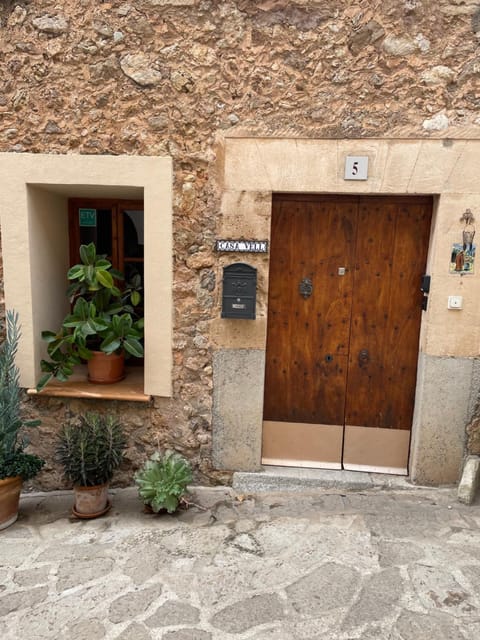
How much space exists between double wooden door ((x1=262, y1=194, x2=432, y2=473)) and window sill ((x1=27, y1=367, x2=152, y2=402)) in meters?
1.07

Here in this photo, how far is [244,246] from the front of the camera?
130 inches

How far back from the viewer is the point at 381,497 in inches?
133

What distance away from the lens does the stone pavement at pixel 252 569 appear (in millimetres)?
2223

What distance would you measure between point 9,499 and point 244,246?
96.0 inches

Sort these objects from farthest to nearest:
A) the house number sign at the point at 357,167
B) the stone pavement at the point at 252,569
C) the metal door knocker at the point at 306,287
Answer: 1. the metal door knocker at the point at 306,287
2. the house number sign at the point at 357,167
3. the stone pavement at the point at 252,569

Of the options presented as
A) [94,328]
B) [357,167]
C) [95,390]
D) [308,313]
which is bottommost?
[95,390]

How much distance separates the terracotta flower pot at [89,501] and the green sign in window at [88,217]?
2226 mm

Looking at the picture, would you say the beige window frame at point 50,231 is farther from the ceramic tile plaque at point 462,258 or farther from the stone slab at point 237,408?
the ceramic tile plaque at point 462,258

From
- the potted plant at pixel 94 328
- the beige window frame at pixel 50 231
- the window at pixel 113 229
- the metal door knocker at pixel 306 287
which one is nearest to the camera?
the beige window frame at pixel 50 231

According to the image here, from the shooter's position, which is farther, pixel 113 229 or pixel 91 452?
pixel 113 229

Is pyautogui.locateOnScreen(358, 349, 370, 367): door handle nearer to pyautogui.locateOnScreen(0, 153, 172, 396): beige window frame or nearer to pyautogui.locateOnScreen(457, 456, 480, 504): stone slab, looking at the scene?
pyautogui.locateOnScreen(457, 456, 480, 504): stone slab

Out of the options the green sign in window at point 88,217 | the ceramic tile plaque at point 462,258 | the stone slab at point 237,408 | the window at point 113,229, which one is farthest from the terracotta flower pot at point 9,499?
the ceramic tile plaque at point 462,258

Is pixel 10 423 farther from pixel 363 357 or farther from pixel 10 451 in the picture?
pixel 363 357

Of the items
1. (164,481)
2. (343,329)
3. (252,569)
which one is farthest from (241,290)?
(252,569)
